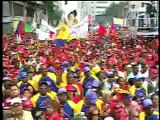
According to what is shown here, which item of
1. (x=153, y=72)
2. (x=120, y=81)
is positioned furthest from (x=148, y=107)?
(x=153, y=72)

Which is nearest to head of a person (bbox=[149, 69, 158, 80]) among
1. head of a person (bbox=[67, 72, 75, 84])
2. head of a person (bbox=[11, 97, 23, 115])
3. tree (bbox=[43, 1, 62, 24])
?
head of a person (bbox=[67, 72, 75, 84])

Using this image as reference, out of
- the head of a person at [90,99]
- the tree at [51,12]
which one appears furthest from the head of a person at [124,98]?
the tree at [51,12]

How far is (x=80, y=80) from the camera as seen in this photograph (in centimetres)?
888

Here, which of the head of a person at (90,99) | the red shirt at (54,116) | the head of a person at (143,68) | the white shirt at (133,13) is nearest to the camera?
the red shirt at (54,116)

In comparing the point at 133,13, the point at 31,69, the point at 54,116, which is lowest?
the point at 54,116

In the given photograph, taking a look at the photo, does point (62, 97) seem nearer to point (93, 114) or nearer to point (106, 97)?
point (106, 97)

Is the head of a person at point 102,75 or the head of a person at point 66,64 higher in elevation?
the head of a person at point 66,64

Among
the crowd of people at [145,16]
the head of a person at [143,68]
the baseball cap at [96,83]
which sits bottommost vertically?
the baseball cap at [96,83]

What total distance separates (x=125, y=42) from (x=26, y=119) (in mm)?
8213

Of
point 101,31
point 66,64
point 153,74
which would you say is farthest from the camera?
point 101,31

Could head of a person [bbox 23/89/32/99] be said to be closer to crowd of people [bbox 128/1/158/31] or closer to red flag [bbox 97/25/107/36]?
red flag [bbox 97/25/107/36]

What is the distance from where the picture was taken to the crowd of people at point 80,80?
6.15 m

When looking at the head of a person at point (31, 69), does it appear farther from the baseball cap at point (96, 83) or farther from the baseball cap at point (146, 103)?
the baseball cap at point (146, 103)

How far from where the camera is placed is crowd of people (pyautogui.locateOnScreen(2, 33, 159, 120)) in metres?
6.15
